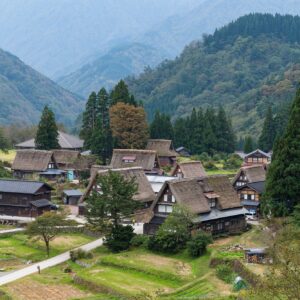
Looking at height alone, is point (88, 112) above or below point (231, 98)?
below

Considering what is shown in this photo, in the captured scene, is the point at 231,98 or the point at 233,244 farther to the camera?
the point at 231,98

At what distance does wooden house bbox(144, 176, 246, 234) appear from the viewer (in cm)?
4433

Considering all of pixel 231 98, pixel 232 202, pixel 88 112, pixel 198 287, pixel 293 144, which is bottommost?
pixel 198 287

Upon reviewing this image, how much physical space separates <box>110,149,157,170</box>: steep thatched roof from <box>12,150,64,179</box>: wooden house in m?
6.75

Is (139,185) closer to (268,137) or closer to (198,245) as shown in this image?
(198,245)

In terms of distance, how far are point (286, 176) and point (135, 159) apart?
26.0m

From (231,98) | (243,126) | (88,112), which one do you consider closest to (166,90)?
(231,98)

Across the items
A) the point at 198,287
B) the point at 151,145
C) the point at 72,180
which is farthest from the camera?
the point at 151,145

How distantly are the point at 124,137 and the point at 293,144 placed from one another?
1329 inches

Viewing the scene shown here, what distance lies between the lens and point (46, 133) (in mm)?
73812

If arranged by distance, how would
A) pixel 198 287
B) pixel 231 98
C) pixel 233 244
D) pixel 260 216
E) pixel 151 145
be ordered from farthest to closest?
1. pixel 231 98
2. pixel 151 145
3. pixel 260 216
4. pixel 233 244
5. pixel 198 287

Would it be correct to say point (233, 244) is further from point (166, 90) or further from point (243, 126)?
point (166, 90)

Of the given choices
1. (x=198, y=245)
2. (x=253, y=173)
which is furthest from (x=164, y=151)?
(x=198, y=245)

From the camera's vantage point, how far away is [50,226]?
43312 mm
